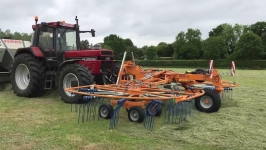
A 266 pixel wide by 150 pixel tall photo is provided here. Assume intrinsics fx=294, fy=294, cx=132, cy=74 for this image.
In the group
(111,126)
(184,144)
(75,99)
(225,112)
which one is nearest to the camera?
(184,144)

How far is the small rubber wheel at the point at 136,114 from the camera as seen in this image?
5352 millimetres

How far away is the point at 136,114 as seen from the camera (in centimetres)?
545

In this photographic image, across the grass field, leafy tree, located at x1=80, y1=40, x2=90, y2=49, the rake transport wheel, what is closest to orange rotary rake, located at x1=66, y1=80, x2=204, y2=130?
the grass field

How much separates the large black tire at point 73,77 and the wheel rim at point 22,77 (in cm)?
178

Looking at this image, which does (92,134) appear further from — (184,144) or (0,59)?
(0,59)

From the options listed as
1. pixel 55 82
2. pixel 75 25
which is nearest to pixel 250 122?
pixel 55 82

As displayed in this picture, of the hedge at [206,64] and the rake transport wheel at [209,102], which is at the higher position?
the hedge at [206,64]

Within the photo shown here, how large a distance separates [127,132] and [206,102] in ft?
8.22

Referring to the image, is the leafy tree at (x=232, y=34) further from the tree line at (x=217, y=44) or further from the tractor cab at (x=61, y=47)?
the tractor cab at (x=61, y=47)

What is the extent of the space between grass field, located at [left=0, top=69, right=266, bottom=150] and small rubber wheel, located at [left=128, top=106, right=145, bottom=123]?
0.40ft

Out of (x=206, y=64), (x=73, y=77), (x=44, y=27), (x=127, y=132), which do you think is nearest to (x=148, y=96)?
(x=127, y=132)

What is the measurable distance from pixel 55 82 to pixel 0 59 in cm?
288

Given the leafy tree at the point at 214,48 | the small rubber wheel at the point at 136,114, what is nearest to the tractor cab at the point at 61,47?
the small rubber wheel at the point at 136,114

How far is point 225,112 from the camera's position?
6453 millimetres
